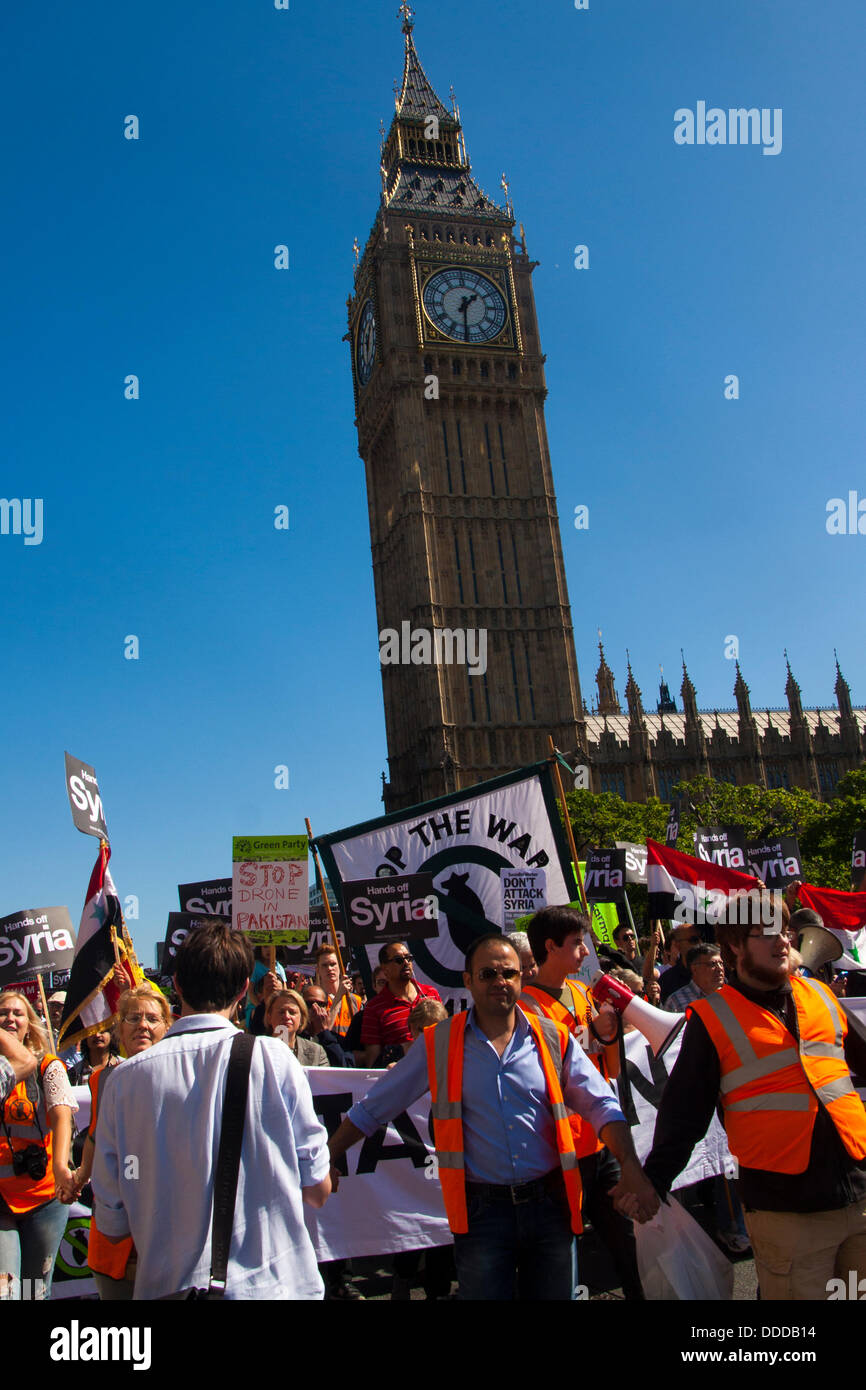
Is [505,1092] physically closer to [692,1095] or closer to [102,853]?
[692,1095]

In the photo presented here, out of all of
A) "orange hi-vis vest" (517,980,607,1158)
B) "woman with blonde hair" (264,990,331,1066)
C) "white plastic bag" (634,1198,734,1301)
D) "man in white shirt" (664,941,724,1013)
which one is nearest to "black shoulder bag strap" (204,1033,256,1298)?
"orange hi-vis vest" (517,980,607,1158)

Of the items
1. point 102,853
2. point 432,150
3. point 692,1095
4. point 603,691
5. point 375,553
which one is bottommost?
point 692,1095

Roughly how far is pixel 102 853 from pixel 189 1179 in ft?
16.6

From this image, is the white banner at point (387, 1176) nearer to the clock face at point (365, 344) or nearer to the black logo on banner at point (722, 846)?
the black logo on banner at point (722, 846)

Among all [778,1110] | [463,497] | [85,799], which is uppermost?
[463,497]

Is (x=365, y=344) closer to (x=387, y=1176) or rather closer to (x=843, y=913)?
(x=843, y=913)

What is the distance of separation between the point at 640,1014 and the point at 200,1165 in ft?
9.64

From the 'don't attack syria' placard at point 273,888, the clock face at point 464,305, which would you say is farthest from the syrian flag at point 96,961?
the clock face at point 464,305

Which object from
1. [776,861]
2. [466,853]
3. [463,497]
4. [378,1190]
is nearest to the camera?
[378,1190]

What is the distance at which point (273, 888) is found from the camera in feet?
33.4

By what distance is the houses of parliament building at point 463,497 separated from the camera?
53.2 m

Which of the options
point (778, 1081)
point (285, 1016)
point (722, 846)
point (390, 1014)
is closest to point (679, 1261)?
point (778, 1081)

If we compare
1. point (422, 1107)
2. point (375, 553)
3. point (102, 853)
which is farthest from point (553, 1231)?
point (375, 553)

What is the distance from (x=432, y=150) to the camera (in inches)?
2482
